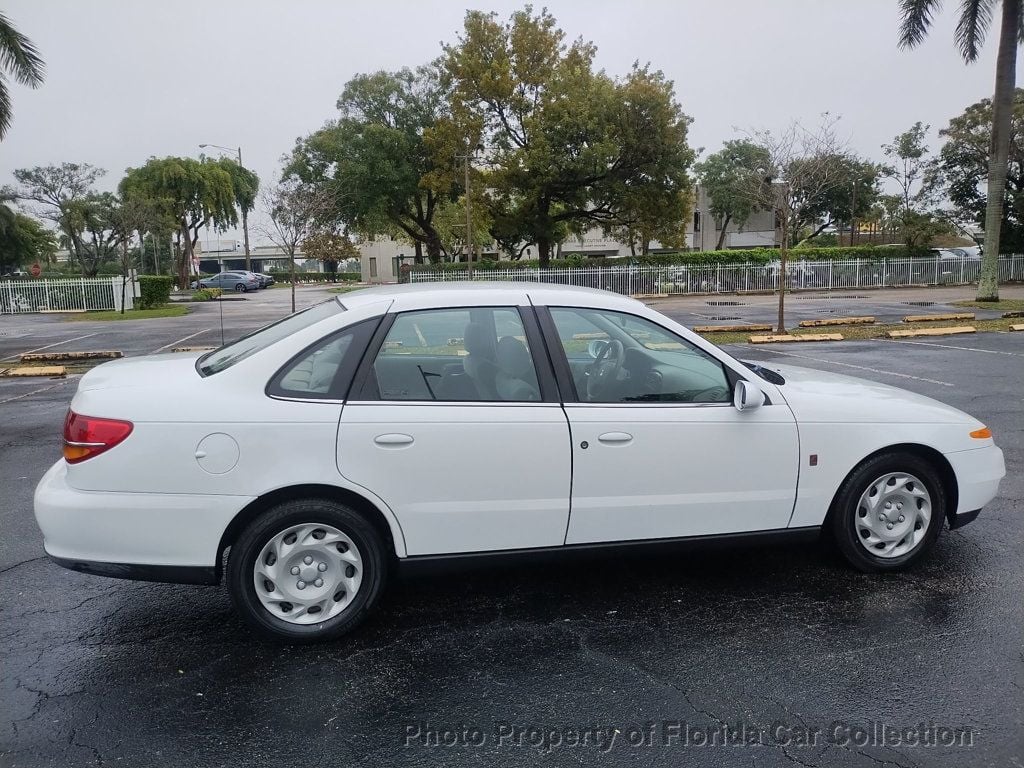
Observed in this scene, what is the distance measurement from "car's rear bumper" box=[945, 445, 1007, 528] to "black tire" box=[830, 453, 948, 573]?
0.27ft

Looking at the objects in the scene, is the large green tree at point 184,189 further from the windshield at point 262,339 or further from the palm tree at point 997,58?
the windshield at point 262,339

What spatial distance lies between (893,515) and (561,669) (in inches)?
81.4

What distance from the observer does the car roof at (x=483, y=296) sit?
3.81m

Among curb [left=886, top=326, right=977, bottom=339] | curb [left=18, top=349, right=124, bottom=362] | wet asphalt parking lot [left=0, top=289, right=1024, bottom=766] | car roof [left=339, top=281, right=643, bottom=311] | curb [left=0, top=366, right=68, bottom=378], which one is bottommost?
wet asphalt parking lot [left=0, top=289, right=1024, bottom=766]

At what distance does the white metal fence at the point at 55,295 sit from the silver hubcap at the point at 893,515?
3287 centimetres

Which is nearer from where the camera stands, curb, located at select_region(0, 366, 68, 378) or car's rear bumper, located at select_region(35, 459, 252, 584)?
car's rear bumper, located at select_region(35, 459, 252, 584)

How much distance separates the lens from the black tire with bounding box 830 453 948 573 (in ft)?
13.2

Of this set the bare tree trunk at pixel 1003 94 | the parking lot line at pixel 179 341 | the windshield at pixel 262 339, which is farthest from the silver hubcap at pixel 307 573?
the bare tree trunk at pixel 1003 94

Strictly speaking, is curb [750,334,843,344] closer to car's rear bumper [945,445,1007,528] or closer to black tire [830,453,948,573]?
car's rear bumper [945,445,1007,528]

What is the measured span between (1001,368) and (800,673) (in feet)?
33.2

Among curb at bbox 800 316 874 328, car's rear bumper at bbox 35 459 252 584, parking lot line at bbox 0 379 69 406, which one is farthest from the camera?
curb at bbox 800 316 874 328

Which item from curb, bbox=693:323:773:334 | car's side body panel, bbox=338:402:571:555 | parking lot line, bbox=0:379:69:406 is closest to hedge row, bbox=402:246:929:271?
curb, bbox=693:323:773:334

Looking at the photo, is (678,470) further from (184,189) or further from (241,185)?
(241,185)

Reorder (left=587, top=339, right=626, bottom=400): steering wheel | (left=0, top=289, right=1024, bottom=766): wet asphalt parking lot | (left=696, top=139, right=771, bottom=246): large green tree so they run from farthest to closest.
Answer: (left=696, top=139, right=771, bottom=246): large green tree
(left=587, top=339, right=626, bottom=400): steering wheel
(left=0, top=289, right=1024, bottom=766): wet asphalt parking lot
